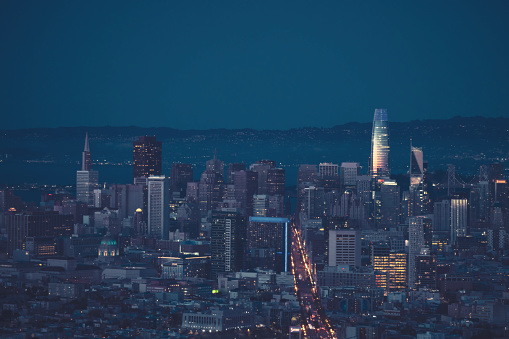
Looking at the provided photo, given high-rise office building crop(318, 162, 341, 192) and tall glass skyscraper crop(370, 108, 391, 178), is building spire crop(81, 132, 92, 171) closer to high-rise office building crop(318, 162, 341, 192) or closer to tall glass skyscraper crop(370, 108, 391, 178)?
high-rise office building crop(318, 162, 341, 192)

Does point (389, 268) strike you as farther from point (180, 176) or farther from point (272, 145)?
point (180, 176)

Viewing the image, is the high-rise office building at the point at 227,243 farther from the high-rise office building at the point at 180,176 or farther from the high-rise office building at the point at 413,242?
the high-rise office building at the point at 180,176

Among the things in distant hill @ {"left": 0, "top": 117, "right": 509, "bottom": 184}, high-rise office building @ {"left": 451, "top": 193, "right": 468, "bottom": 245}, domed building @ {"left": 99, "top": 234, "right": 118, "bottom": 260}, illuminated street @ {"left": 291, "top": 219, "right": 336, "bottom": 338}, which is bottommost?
illuminated street @ {"left": 291, "top": 219, "right": 336, "bottom": 338}

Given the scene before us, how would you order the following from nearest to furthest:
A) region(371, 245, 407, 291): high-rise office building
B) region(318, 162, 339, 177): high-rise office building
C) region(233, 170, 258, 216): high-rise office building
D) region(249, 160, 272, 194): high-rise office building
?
region(371, 245, 407, 291): high-rise office building, region(233, 170, 258, 216): high-rise office building, region(249, 160, 272, 194): high-rise office building, region(318, 162, 339, 177): high-rise office building

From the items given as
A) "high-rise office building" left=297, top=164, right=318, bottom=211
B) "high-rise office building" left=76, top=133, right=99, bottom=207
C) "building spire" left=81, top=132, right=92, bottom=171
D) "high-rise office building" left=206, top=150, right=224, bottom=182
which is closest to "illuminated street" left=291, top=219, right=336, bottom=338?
"high-rise office building" left=297, top=164, right=318, bottom=211

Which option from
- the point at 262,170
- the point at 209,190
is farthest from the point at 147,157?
the point at 262,170

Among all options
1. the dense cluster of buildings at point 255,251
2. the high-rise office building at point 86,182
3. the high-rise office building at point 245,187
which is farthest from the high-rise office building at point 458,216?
the high-rise office building at point 86,182
